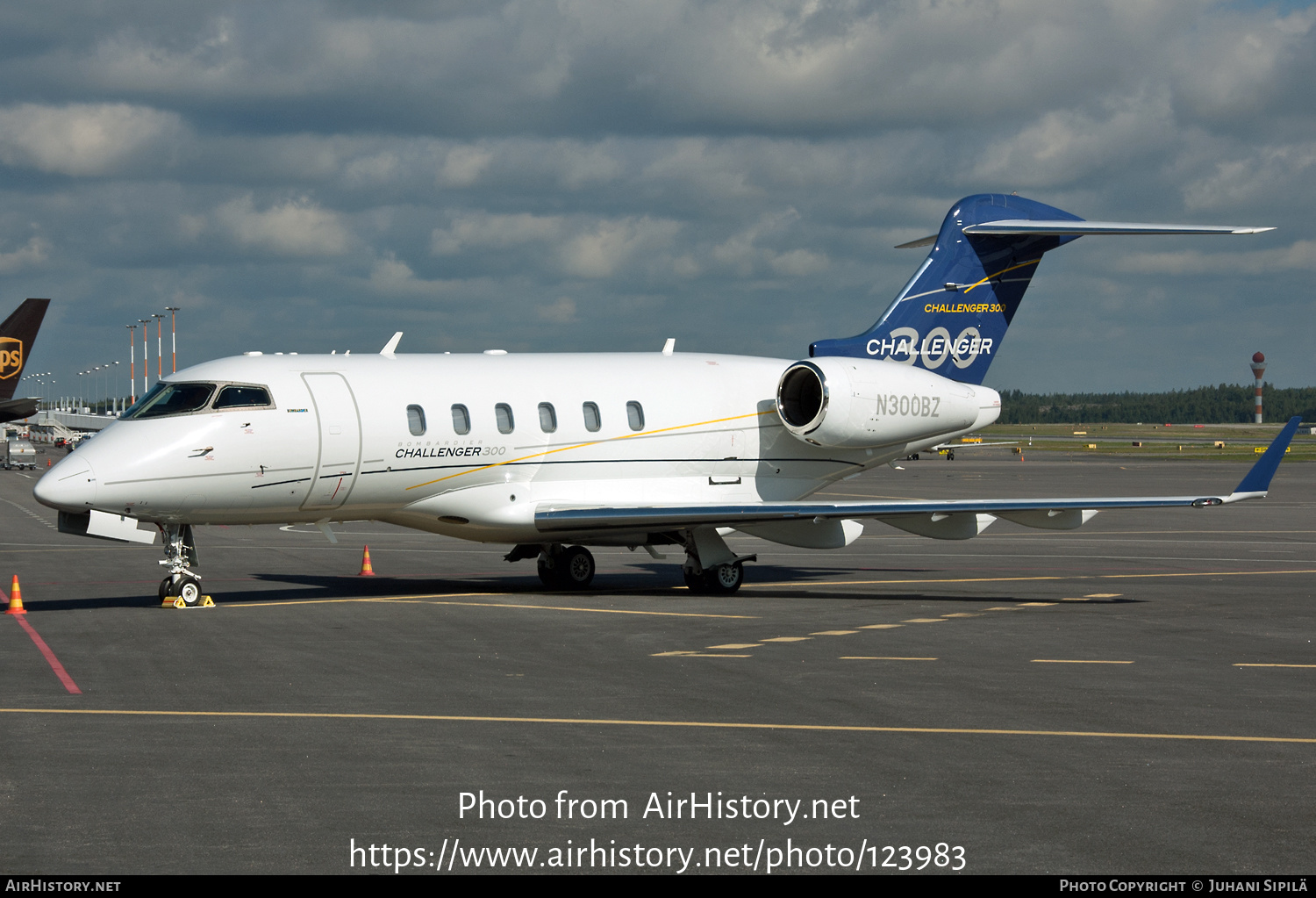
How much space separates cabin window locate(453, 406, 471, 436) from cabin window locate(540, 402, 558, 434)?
1.30 m

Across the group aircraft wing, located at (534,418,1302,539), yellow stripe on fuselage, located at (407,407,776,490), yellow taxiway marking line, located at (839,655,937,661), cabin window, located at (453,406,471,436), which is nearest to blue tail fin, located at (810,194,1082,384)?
yellow stripe on fuselage, located at (407,407,776,490)

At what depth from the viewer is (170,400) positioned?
20.5 m

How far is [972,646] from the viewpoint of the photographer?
16.9 m

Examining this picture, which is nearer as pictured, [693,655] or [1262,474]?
[693,655]

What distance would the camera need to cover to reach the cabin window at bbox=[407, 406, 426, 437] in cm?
2188

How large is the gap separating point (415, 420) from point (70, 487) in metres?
5.24

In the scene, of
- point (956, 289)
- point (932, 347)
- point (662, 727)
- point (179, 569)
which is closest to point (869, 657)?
point (662, 727)

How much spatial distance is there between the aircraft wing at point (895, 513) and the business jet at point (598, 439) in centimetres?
4

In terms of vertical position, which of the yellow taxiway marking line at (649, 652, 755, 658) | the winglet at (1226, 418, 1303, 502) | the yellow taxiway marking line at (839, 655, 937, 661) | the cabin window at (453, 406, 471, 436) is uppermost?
the cabin window at (453, 406, 471, 436)

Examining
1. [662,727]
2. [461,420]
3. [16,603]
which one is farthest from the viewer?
[461,420]

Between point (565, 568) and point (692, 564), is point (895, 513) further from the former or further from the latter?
point (565, 568)

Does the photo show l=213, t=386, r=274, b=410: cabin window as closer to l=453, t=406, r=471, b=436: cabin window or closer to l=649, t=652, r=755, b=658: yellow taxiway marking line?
l=453, t=406, r=471, b=436: cabin window

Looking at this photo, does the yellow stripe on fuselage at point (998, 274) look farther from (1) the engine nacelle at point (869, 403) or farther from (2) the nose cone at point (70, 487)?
(2) the nose cone at point (70, 487)
